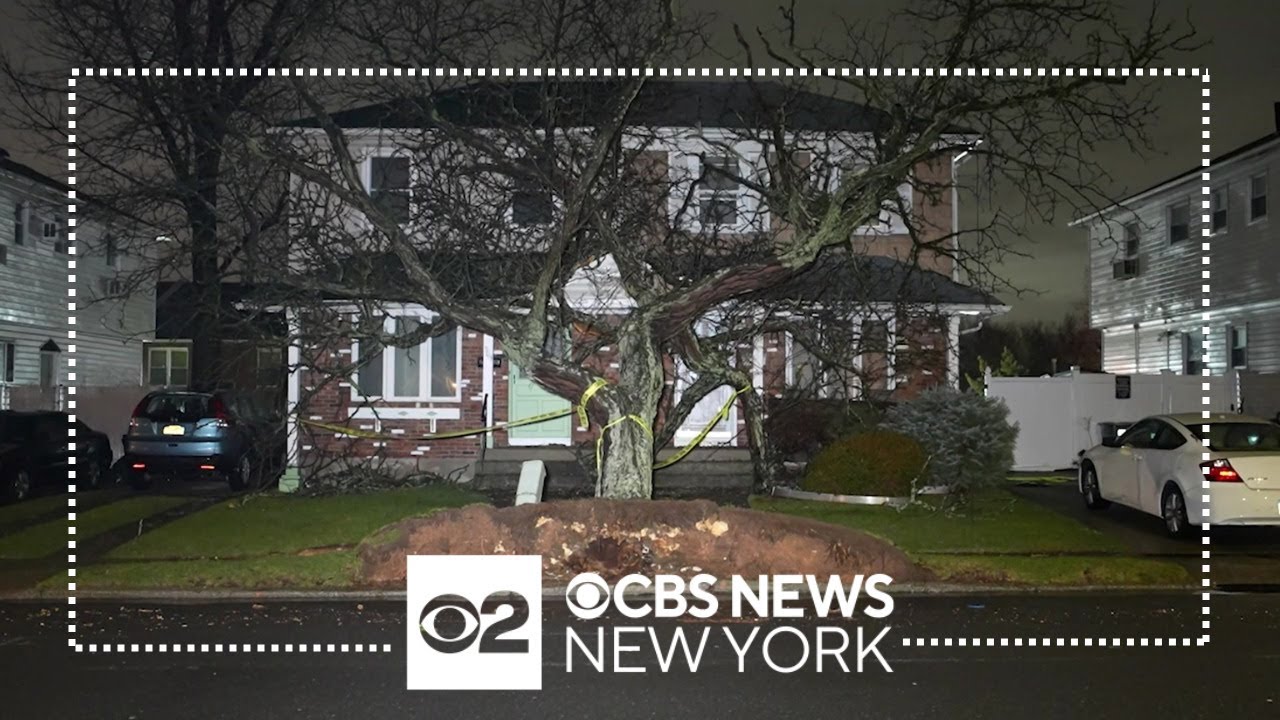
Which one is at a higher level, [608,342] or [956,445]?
[608,342]

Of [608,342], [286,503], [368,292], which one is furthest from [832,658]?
[286,503]

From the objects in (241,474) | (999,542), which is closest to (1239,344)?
(999,542)

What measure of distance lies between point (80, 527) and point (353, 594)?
5.76m

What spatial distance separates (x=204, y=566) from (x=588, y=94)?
8002mm

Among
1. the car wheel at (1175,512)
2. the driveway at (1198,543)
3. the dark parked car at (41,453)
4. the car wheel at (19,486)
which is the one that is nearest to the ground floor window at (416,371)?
the dark parked car at (41,453)

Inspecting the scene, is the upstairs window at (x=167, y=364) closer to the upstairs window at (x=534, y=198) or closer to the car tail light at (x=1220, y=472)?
the upstairs window at (x=534, y=198)

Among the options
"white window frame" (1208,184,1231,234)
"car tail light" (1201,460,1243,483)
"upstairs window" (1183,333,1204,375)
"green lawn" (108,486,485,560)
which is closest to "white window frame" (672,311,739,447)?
"green lawn" (108,486,485,560)

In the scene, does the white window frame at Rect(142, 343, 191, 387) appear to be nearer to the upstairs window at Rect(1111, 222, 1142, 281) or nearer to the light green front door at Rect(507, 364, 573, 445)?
the light green front door at Rect(507, 364, 573, 445)

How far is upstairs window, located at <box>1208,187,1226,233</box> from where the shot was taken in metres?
26.7

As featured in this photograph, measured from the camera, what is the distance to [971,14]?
10.3 meters

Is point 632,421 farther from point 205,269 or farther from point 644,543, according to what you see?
point 205,269

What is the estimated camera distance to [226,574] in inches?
412

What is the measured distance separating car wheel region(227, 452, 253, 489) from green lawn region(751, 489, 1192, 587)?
958 cm

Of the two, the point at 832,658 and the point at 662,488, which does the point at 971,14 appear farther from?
the point at 662,488
